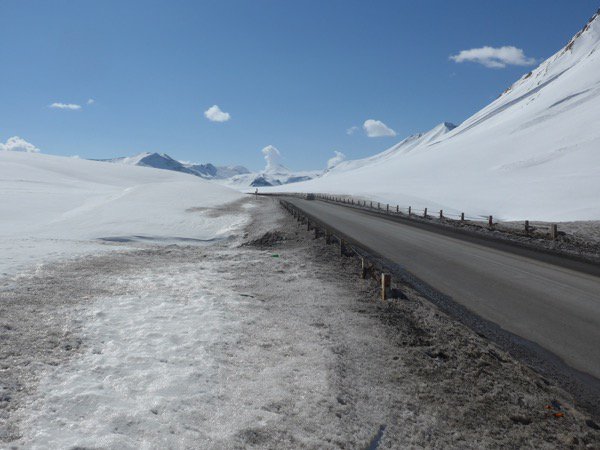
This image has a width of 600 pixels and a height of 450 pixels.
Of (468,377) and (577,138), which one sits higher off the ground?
(577,138)

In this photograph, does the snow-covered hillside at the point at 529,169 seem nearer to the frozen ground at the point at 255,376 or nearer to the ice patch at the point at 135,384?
the frozen ground at the point at 255,376

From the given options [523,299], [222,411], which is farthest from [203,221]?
[222,411]

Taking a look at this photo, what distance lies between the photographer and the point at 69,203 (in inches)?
1688

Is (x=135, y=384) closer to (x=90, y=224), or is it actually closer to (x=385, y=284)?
(x=385, y=284)

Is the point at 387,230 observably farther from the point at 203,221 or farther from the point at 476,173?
the point at 476,173

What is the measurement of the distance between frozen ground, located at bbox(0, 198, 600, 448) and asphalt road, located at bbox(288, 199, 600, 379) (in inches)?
49.1

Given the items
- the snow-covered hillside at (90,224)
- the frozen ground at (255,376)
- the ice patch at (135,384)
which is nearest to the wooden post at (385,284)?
the frozen ground at (255,376)

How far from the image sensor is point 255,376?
604 cm

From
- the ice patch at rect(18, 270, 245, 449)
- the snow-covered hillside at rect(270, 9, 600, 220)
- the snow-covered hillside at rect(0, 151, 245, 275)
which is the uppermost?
the snow-covered hillside at rect(270, 9, 600, 220)

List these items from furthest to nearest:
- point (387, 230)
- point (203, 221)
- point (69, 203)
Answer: point (69, 203), point (203, 221), point (387, 230)

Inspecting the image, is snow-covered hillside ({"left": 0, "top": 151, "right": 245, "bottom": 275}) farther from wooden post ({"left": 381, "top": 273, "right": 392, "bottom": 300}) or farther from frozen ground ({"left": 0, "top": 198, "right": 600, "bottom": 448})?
wooden post ({"left": 381, "top": 273, "right": 392, "bottom": 300})

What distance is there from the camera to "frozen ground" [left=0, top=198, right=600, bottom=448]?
15.1 feet

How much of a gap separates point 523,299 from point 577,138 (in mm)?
119591

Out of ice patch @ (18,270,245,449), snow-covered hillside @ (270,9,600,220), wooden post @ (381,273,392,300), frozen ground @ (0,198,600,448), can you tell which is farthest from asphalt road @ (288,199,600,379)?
snow-covered hillside @ (270,9,600,220)
